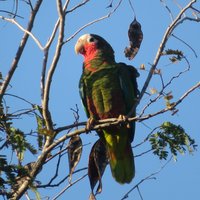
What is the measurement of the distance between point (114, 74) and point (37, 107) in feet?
4.59

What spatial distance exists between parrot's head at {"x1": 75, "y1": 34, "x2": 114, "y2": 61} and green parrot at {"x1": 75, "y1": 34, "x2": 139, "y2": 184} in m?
0.30

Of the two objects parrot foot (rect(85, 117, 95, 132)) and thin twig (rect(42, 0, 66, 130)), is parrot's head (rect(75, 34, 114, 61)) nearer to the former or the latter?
parrot foot (rect(85, 117, 95, 132))

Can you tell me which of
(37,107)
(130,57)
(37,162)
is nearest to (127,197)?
(37,162)

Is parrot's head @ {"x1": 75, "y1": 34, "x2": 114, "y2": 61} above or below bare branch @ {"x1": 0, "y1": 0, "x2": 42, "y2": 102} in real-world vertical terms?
above

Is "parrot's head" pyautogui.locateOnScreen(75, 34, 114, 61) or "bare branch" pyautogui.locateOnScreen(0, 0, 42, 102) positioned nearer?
"bare branch" pyautogui.locateOnScreen(0, 0, 42, 102)

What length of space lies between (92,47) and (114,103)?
88cm

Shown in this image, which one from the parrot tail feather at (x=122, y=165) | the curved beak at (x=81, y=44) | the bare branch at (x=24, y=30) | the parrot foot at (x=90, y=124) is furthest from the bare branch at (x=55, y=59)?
the curved beak at (x=81, y=44)

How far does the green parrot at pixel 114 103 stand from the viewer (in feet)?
15.1

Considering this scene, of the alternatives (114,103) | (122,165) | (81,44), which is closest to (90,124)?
(114,103)

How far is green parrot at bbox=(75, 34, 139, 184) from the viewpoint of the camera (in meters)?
4.59

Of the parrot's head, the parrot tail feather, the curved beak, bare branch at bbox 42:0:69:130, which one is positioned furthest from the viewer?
the curved beak

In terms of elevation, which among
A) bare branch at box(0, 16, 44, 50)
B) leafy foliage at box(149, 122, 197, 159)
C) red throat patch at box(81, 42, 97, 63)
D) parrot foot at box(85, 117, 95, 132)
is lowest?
leafy foliage at box(149, 122, 197, 159)

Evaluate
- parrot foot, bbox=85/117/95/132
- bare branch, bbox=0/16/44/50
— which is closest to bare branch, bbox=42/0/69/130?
bare branch, bbox=0/16/44/50

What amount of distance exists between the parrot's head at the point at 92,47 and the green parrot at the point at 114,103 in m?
0.30
